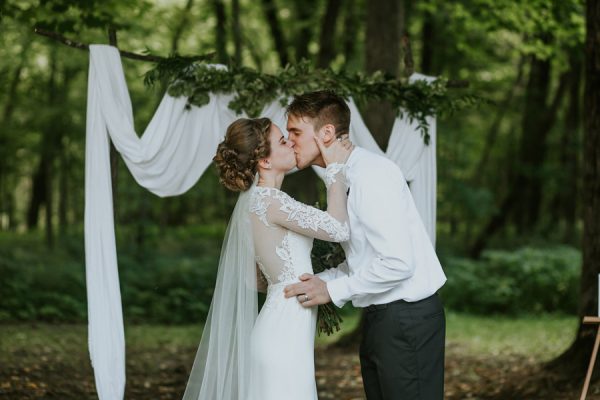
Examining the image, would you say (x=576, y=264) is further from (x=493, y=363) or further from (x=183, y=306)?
(x=183, y=306)

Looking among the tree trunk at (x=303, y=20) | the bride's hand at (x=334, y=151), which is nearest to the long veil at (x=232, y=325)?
the bride's hand at (x=334, y=151)

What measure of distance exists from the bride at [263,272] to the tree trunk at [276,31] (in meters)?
10.7

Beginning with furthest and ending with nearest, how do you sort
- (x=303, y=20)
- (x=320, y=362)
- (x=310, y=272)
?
(x=303, y=20)
(x=320, y=362)
(x=310, y=272)

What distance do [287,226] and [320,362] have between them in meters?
5.45

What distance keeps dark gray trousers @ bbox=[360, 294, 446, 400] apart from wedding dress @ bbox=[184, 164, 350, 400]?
408 mm

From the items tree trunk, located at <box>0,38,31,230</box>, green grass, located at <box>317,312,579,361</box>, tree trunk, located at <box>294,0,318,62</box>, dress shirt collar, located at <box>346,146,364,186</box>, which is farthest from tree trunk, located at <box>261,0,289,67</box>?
dress shirt collar, located at <box>346,146,364,186</box>

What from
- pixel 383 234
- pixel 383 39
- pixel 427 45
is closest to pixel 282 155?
pixel 383 234

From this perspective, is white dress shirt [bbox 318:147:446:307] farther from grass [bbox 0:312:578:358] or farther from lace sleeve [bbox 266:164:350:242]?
grass [bbox 0:312:578:358]

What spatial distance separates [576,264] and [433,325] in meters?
9.91

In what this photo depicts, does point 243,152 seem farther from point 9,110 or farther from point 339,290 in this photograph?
point 9,110

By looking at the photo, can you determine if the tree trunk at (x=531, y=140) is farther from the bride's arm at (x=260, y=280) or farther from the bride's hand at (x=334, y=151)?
the bride's hand at (x=334, y=151)

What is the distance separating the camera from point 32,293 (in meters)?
11.6

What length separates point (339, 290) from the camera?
133 inches

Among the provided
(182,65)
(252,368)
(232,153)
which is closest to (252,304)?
(252,368)
